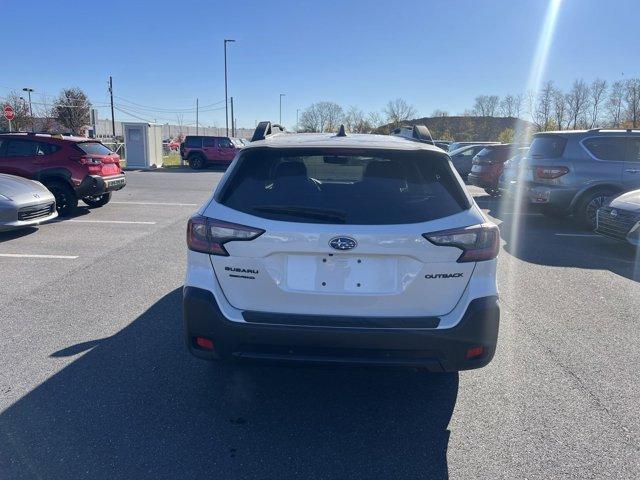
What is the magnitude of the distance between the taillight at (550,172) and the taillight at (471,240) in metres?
7.57

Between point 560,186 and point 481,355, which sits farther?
point 560,186

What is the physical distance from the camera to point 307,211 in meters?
2.85

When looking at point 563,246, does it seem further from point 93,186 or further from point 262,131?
point 93,186

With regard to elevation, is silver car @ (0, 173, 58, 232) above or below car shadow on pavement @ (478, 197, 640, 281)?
above

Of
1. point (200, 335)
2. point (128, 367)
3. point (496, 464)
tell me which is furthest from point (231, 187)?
point (496, 464)

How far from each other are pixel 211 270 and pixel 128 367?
4.65ft

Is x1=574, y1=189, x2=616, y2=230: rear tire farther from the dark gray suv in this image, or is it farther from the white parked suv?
the white parked suv

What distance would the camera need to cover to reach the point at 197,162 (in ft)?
96.2

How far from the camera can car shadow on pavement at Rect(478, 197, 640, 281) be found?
7.24m

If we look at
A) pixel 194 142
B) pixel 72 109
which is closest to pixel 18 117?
pixel 72 109

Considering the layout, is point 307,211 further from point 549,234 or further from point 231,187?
point 549,234

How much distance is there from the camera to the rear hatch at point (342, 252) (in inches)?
109

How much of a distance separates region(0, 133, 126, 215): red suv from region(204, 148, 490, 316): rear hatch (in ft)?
29.0

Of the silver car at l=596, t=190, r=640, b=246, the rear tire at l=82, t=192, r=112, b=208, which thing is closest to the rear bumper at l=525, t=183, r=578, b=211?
the silver car at l=596, t=190, r=640, b=246
